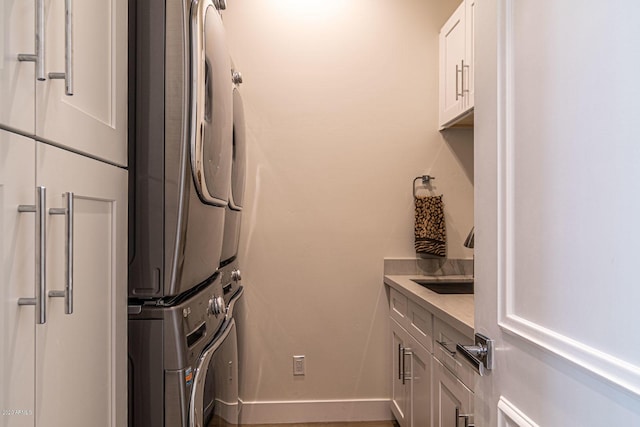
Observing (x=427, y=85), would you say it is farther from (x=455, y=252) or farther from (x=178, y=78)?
(x=178, y=78)

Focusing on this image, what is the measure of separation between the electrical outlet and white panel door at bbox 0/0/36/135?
237cm

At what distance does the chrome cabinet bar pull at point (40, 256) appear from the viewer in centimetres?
71

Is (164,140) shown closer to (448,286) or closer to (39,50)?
(39,50)

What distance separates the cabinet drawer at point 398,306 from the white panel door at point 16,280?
1.98 m

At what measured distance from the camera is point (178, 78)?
4.43 ft

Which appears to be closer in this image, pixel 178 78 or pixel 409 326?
pixel 178 78

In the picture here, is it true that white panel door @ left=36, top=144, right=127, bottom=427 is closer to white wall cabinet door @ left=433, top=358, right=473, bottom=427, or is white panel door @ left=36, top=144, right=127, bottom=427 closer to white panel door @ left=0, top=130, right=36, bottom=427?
white panel door @ left=0, top=130, right=36, bottom=427

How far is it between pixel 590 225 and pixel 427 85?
242 cm

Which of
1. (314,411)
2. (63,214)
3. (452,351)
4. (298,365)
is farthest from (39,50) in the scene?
(314,411)

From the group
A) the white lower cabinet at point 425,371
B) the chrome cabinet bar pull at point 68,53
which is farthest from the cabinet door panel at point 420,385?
the chrome cabinet bar pull at point 68,53

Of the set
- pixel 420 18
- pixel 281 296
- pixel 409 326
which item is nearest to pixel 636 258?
pixel 409 326

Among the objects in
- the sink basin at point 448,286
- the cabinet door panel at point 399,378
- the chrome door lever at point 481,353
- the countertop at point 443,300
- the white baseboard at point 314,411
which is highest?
the chrome door lever at point 481,353

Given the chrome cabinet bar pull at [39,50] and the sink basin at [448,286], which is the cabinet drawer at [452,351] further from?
the chrome cabinet bar pull at [39,50]

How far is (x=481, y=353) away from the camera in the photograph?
1014 mm
